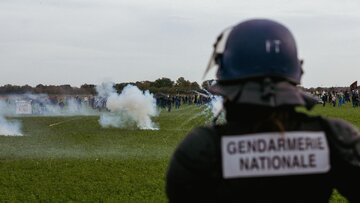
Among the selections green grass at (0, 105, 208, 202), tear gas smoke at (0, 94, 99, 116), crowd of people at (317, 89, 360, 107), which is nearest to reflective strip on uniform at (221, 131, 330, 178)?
green grass at (0, 105, 208, 202)

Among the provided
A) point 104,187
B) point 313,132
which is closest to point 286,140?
point 313,132

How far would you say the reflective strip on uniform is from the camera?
1.84 m

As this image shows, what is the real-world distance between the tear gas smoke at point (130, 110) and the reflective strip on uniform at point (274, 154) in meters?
28.6

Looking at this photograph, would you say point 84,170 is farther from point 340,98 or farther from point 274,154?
point 340,98

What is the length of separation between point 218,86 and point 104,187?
31.9ft

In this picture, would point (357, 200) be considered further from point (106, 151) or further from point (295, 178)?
point (106, 151)

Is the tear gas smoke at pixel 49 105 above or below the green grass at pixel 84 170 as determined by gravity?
below

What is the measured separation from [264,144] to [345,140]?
28cm

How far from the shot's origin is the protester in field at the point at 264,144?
5.98 feet

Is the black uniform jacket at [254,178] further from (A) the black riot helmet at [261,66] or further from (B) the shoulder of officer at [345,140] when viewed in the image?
(A) the black riot helmet at [261,66]

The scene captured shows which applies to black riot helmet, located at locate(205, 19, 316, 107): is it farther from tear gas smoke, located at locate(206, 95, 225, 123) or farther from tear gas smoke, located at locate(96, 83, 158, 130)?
tear gas smoke, located at locate(96, 83, 158, 130)

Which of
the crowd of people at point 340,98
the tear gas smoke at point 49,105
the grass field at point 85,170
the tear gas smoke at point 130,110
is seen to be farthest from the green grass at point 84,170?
the tear gas smoke at point 49,105

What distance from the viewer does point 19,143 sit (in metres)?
21.9

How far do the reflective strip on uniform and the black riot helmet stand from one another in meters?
0.12
